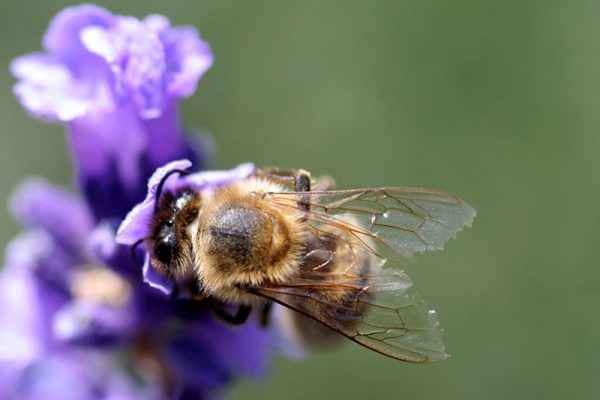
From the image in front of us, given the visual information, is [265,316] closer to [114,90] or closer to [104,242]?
[104,242]

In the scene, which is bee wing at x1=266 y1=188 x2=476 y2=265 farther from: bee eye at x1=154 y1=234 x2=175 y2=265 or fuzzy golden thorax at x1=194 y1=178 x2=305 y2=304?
bee eye at x1=154 y1=234 x2=175 y2=265

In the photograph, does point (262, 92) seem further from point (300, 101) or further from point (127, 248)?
point (127, 248)

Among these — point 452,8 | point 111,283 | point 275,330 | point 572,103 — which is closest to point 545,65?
point 572,103

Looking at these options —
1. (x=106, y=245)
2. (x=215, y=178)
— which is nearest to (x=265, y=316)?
(x=106, y=245)

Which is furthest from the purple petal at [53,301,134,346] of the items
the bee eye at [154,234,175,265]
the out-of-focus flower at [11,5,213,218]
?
the bee eye at [154,234,175,265]

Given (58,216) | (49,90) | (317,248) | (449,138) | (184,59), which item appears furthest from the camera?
(449,138)
